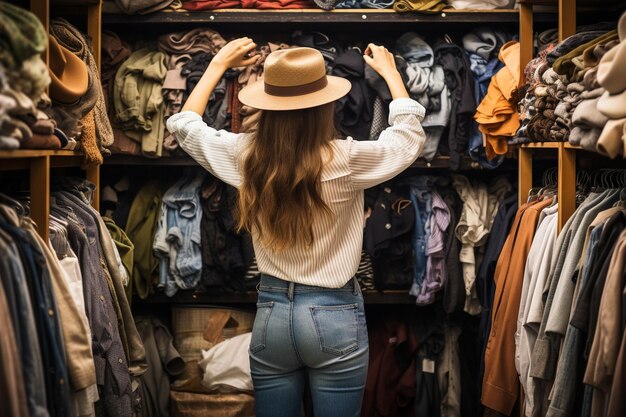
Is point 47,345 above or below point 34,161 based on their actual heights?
below

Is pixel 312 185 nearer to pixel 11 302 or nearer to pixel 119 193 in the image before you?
pixel 11 302

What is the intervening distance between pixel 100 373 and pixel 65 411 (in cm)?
57

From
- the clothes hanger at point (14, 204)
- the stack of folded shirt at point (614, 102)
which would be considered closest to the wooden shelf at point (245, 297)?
the clothes hanger at point (14, 204)

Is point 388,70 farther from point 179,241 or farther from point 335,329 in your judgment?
point 179,241

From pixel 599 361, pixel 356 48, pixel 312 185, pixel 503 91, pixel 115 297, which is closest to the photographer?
pixel 599 361

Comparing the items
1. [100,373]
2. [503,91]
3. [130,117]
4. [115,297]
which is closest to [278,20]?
[130,117]

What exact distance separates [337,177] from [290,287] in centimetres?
38

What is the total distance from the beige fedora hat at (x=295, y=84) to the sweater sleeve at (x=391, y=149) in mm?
191

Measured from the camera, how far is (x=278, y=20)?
4035mm

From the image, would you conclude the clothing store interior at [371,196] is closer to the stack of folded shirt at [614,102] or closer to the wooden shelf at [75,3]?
the wooden shelf at [75,3]

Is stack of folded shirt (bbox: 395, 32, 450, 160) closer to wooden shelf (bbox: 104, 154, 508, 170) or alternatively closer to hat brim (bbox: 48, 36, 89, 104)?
wooden shelf (bbox: 104, 154, 508, 170)

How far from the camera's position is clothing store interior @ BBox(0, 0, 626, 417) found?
10.1 ft

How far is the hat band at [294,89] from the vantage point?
105 inches

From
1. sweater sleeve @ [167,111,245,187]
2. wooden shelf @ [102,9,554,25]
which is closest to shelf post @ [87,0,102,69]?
wooden shelf @ [102,9,554,25]
